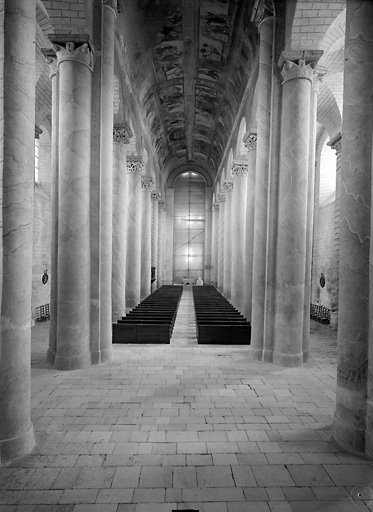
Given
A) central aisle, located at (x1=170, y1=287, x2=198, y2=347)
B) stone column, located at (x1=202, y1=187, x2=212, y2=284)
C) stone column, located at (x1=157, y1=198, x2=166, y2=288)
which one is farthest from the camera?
stone column, located at (x1=202, y1=187, x2=212, y2=284)

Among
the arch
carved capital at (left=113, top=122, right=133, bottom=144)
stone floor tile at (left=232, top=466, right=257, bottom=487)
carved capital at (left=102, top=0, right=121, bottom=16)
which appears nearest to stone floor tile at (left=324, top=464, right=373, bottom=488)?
stone floor tile at (left=232, top=466, right=257, bottom=487)

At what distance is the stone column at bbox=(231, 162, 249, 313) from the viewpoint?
55.5 ft

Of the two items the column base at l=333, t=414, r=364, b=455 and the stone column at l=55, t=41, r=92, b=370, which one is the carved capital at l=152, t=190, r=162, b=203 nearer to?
the stone column at l=55, t=41, r=92, b=370

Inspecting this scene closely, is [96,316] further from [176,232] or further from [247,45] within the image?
[176,232]

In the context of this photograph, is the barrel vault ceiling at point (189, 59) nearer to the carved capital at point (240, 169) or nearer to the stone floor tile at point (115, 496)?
the carved capital at point (240, 169)

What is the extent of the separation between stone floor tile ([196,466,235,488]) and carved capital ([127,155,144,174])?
45.3 ft

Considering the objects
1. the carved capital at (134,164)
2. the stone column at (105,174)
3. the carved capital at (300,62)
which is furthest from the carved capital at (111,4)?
the carved capital at (134,164)

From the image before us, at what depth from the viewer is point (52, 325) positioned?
7.88 metres

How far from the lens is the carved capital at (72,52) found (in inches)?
301

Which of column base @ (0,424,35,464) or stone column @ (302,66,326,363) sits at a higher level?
stone column @ (302,66,326,363)

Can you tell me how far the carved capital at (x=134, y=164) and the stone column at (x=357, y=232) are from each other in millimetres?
12161

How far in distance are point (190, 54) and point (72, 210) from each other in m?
10.6

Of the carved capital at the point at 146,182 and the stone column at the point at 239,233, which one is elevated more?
the carved capital at the point at 146,182

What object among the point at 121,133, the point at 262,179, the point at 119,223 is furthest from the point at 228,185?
the point at 262,179
